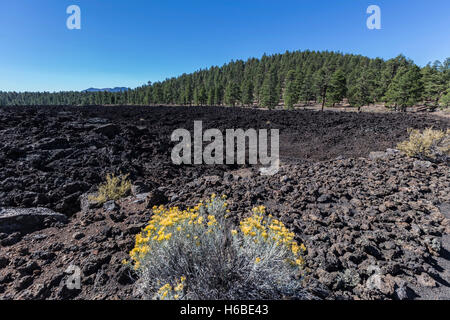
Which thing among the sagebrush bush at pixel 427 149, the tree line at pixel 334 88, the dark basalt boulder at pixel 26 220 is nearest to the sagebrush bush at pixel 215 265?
the dark basalt boulder at pixel 26 220

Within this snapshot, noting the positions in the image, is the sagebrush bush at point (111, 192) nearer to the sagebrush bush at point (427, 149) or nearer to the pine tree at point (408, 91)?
the sagebrush bush at point (427, 149)

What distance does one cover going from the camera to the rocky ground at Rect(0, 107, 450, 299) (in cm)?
226

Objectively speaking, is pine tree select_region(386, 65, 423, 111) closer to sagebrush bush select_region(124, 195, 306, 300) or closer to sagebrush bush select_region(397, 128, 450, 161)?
sagebrush bush select_region(397, 128, 450, 161)

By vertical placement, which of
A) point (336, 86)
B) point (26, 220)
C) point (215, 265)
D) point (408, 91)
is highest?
point (336, 86)

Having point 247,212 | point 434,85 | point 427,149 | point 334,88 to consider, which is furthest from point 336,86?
point 247,212

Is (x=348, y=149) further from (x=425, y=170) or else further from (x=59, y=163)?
A: (x=59, y=163)

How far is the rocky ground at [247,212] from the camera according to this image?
2.26 metres

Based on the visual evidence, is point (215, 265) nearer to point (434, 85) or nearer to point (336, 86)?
point (336, 86)

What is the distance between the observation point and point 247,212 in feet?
11.9

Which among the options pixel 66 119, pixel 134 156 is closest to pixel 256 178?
pixel 134 156

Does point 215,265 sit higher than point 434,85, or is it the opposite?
point 434,85

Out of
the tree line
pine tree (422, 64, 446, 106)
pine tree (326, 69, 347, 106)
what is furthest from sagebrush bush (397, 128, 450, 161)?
pine tree (422, 64, 446, 106)

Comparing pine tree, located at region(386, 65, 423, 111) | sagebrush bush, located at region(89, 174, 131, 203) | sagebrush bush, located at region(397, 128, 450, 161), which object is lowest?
sagebrush bush, located at region(89, 174, 131, 203)
